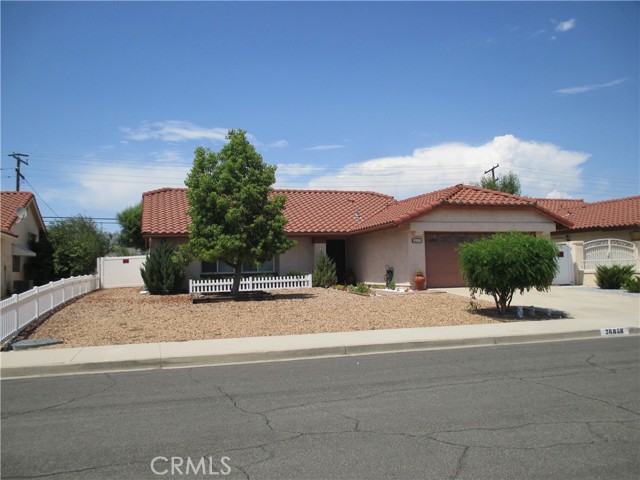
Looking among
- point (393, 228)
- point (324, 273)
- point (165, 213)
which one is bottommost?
point (324, 273)

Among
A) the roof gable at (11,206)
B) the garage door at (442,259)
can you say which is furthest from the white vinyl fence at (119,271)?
the garage door at (442,259)

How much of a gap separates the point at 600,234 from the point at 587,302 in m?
12.9

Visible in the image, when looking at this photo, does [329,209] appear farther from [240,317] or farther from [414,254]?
[240,317]

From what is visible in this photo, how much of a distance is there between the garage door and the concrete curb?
35.4ft

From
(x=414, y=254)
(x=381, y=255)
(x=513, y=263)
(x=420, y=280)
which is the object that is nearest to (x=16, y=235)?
(x=381, y=255)

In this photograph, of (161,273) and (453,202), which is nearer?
(161,273)

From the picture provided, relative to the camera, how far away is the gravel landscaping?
1295cm

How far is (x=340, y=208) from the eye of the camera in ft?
102

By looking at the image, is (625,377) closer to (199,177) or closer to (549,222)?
(199,177)

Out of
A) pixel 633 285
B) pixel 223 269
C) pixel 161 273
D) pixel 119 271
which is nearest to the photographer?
pixel 633 285

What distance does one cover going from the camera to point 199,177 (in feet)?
66.2

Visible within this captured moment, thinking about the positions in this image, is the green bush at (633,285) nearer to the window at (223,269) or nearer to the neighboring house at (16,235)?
the window at (223,269)

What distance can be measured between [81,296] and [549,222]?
67.7 feet

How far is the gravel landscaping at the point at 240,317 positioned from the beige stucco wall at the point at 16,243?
25.0 feet
